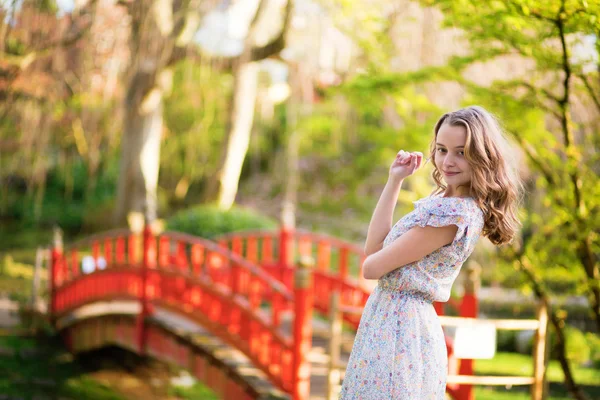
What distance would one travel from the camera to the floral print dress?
85.7 inches

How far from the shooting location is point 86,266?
26.9 feet

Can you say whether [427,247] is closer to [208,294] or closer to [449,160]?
[449,160]

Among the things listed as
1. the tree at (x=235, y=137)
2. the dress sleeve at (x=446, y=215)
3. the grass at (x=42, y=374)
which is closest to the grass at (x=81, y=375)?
the grass at (x=42, y=374)

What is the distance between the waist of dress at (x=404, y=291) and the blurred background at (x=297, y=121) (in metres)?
0.52

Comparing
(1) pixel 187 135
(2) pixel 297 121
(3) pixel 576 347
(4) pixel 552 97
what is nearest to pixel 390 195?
(4) pixel 552 97

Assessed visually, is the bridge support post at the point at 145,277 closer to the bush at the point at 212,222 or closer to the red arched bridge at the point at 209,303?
the red arched bridge at the point at 209,303

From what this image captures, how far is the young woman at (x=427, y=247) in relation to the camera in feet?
6.98

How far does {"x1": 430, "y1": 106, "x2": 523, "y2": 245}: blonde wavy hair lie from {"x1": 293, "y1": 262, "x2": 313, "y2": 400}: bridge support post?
2831 millimetres

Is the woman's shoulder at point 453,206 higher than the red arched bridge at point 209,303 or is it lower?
higher

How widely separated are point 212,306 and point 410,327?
13.4 feet

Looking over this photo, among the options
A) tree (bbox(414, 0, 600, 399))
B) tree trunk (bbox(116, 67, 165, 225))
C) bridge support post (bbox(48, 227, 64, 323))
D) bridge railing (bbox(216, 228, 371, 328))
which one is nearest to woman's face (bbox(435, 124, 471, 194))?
tree (bbox(414, 0, 600, 399))

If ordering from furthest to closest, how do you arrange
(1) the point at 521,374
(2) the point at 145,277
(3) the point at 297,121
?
(3) the point at 297,121 < (1) the point at 521,374 < (2) the point at 145,277

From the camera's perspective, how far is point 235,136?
1202cm

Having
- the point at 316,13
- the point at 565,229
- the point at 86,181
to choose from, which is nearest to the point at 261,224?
the point at 316,13
